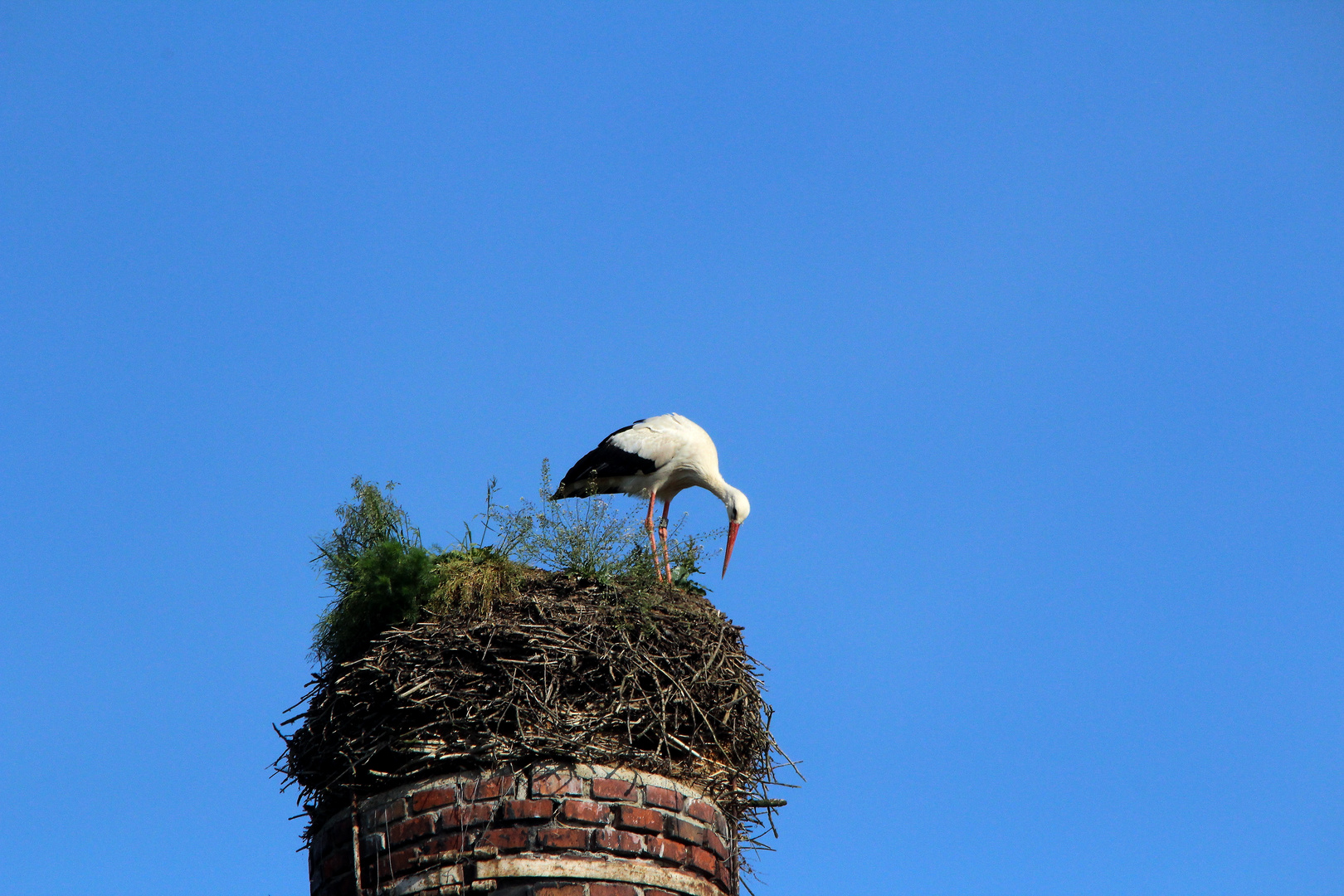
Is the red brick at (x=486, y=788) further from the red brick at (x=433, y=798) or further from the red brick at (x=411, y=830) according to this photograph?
the red brick at (x=411, y=830)

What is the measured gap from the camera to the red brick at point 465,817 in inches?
220

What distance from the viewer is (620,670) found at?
6.29 m

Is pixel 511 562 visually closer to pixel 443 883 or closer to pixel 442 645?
pixel 442 645

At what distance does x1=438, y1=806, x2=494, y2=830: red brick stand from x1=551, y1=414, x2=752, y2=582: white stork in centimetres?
549

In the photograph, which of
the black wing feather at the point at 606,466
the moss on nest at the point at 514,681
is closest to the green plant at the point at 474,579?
the moss on nest at the point at 514,681

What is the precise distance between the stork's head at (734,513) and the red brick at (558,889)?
20.0ft

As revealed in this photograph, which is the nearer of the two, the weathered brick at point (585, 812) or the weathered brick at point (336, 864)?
the weathered brick at point (585, 812)

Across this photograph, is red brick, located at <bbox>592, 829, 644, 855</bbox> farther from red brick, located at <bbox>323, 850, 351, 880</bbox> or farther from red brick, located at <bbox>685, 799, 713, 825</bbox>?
red brick, located at <bbox>323, 850, 351, 880</bbox>

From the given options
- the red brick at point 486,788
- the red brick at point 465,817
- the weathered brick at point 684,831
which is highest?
the red brick at point 486,788

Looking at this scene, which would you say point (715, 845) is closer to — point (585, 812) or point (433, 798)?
point (585, 812)

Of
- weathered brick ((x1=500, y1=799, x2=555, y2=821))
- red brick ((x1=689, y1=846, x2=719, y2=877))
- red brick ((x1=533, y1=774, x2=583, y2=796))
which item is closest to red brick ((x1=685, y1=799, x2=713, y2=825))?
red brick ((x1=689, y1=846, x2=719, y2=877))

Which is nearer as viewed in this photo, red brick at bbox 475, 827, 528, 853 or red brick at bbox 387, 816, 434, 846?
red brick at bbox 475, 827, 528, 853

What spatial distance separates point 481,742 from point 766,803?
1.53 m

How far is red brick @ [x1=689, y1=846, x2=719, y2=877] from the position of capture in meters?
5.84
